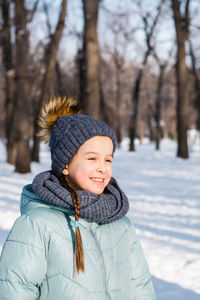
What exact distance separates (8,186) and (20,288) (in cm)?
698

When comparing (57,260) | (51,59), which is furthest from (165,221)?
(51,59)

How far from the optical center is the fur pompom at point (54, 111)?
218 cm

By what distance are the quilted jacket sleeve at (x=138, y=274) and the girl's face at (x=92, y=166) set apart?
13.1 inches

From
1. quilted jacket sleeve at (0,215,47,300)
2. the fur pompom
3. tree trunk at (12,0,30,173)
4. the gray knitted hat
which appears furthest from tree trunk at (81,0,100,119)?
quilted jacket sleeve at (0,215,47,300)

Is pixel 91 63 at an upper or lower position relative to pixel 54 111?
lower

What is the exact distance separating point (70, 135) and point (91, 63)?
7.17 metres

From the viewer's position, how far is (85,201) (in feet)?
5.86

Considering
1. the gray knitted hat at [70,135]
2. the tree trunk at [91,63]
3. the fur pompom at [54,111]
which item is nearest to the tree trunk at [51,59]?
the tree trunk at [91,63]

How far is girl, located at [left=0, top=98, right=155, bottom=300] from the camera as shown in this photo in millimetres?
1643

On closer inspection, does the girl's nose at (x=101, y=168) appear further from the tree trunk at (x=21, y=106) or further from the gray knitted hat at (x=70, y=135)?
the tree trunk at (x=21, y=106)

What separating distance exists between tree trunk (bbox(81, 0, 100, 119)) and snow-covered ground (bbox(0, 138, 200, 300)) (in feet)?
7.48

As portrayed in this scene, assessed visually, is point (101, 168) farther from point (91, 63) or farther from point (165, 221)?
point (91, 63)

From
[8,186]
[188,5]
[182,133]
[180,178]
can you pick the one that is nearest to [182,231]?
[8,186]

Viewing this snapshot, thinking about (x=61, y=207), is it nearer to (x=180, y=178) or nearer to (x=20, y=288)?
(x=20, y=288)
